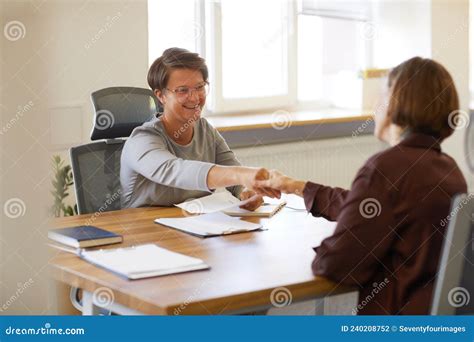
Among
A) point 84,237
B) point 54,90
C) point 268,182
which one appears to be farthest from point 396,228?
point 54,90

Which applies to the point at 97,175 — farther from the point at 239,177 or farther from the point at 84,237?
the point at 84,237

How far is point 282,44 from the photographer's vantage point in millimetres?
4691

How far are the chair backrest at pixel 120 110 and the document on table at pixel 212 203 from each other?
Result: 373 mm

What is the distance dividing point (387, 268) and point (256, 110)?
300 cm

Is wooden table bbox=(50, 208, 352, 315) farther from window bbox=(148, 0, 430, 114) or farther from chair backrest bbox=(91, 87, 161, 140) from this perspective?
window bbox=(148, 0, 430, 114)

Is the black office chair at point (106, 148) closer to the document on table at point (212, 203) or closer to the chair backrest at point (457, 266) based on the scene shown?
the document on table at point (212, 203)

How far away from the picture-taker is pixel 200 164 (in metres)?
2.50

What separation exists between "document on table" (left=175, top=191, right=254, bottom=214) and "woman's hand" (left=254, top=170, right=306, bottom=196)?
199mm

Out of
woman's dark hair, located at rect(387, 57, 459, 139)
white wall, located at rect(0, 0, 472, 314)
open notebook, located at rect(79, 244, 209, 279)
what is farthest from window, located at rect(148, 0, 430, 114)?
woman's dark hair, located at rect(387, 57, 459, 139)

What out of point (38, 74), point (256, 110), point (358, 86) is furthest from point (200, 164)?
point (358, 86)

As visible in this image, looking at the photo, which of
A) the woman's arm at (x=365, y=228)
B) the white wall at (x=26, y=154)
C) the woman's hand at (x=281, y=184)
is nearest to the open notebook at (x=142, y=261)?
the woman's arm at (x=365, y=228)

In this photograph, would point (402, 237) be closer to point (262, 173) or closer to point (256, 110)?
point (262, 173)

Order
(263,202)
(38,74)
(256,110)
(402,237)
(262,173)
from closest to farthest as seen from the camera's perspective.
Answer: (38,74)
(402,237)
(262,173)
(263,202)
(256,110)

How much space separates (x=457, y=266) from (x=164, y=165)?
4.10ft
